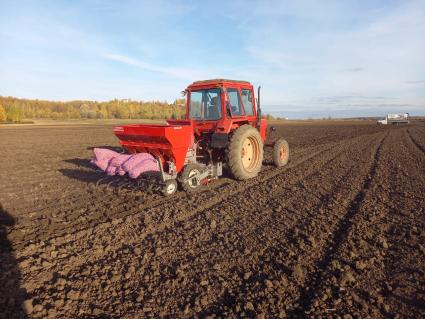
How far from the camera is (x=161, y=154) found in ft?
21.2

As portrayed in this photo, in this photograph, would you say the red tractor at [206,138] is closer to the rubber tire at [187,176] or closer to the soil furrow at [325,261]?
the rubber tire at [187,176]

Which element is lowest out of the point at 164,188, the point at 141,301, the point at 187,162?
the point at 141,301

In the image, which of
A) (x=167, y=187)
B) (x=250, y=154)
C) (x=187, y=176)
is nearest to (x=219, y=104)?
(x=250, y=154)

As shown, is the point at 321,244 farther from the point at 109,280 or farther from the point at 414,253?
the point at 109,280

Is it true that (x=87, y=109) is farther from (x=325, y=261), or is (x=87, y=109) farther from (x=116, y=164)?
(x=325, y=261)

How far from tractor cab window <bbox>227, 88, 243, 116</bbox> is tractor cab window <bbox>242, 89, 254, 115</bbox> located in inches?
8.1

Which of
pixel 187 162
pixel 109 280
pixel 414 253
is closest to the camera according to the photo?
pixel 109 280

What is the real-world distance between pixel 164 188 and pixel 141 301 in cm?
331

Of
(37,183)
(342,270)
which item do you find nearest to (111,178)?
(37,183)

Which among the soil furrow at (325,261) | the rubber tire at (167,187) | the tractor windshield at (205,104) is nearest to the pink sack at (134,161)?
the rubber tire at (167,187)

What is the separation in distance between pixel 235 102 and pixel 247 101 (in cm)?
53

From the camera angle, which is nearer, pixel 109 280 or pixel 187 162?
pixel 109 280

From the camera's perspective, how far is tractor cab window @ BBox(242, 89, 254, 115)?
7.84 meters

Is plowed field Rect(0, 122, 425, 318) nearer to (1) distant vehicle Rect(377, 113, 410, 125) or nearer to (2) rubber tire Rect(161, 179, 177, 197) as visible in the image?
(2) rubber tire Rect(161, 179, 177, 197)
